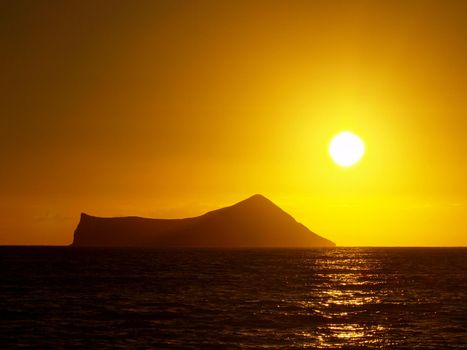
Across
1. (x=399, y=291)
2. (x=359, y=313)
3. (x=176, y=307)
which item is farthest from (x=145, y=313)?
(x=399, y=291)

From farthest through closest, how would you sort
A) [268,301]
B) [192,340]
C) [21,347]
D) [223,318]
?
[268,301] → [223,318] → [192,340] → [21,347]

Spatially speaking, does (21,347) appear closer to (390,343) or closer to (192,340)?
(192,340)

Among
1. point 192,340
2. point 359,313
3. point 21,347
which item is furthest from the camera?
point 359,313

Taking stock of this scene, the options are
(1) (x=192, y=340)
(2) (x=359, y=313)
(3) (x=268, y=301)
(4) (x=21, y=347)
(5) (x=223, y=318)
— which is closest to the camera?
(4) (x=21, y=347)

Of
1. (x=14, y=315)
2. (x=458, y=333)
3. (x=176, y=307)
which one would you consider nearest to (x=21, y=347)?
(x=14, y=315)

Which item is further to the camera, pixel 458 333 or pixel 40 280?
pixel 40 280

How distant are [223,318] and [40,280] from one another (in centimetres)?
4586

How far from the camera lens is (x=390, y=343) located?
38594 millimetres

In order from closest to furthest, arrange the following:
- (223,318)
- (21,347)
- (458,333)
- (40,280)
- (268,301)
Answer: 1. (21,347)
2. (458,333)
3. (223,318)
4. (268,301)
5. (40,280)

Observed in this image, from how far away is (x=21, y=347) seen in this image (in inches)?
1432

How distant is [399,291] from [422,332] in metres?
32.3

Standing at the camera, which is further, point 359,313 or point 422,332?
point 359,313

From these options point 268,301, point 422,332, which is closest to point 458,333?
point 422,332

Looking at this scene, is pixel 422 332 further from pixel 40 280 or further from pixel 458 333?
pixel 40 280
